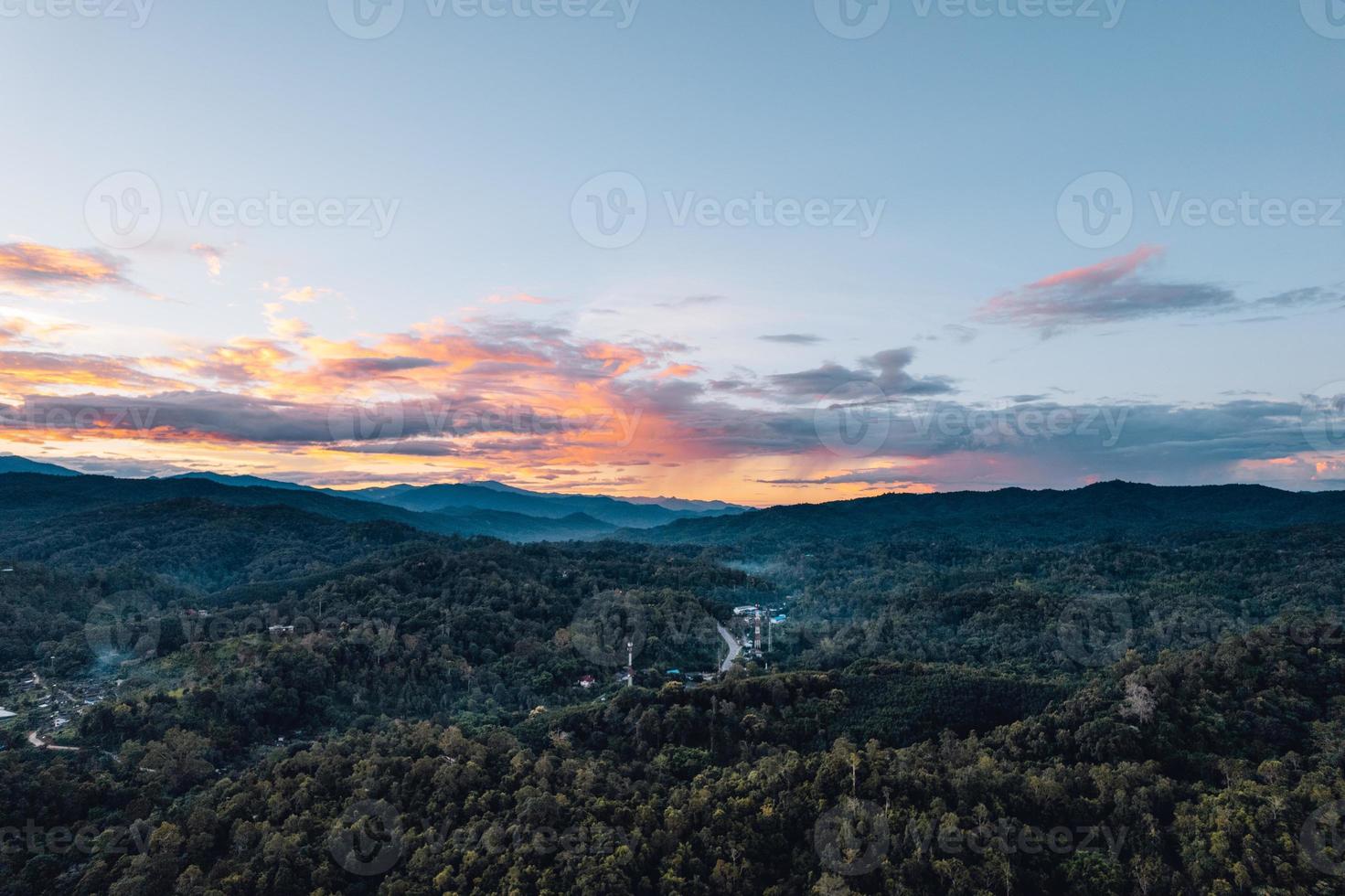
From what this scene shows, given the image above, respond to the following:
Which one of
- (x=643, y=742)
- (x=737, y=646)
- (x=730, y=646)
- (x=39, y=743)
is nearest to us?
(x=39, y=743)

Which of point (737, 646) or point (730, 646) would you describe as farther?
point (737, 646)

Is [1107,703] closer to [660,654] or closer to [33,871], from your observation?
[660,654]

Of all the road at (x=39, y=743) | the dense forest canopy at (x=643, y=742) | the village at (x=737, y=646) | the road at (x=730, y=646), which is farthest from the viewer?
the road at (x=730, y=646)

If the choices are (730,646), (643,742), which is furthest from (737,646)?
(643,742)

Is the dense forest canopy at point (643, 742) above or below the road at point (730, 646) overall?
above

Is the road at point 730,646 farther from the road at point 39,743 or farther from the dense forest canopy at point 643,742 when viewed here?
the road at point 39,743

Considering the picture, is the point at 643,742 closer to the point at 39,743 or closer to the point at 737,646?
the point at 39,743

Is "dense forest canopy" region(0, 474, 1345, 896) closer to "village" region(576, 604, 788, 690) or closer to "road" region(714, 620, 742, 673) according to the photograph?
"village" region(576, 604, 788, 690)

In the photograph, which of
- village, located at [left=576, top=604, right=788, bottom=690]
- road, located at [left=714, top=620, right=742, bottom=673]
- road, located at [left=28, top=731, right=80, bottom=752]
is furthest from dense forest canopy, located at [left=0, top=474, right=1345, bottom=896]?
road, located at [left=714, top=620, right=742, bottom=673]

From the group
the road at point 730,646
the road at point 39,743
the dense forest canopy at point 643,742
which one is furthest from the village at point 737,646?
the road at point 39,743
